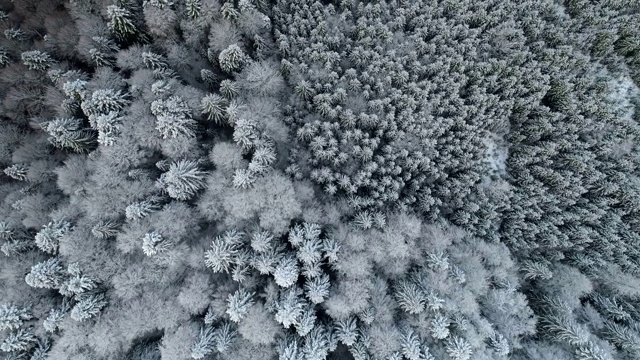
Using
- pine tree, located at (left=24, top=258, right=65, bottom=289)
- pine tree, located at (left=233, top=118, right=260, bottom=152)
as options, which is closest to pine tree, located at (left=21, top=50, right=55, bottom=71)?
pine tree, located at (left=24, top=258, right=65, bottom=289)

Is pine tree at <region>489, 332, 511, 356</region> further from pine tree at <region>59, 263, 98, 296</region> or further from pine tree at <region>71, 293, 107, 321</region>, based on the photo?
pine tree at <region>59, 263, 98, 296</region>

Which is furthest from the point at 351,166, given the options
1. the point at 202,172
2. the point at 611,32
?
the point at 611,32

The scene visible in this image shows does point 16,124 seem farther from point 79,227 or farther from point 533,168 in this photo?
point 533,168

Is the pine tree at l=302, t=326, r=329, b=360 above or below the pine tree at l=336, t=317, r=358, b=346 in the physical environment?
below

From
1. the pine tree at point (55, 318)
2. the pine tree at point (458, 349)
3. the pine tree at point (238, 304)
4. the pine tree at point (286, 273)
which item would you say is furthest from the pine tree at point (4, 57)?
the pine tree at point (458, 349)

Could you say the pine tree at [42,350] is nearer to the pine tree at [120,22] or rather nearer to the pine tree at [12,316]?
the pine tree at [12,316]

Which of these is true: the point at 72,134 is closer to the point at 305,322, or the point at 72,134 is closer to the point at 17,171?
the point at 17,171

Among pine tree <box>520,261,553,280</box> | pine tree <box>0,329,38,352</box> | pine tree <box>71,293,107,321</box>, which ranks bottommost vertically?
pine tree <box>0,329,38,352</box>

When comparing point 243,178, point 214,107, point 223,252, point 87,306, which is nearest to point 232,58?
point 214,107
